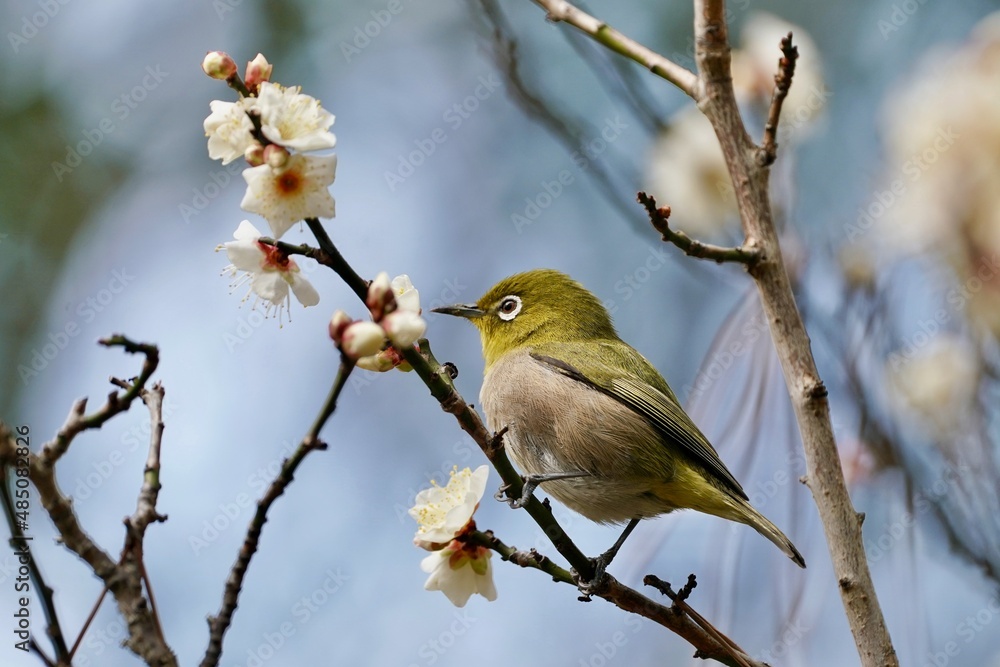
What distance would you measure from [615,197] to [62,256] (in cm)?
680

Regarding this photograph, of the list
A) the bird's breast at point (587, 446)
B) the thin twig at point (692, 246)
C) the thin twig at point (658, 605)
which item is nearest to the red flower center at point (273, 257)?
the thin twig at point (658, 605)

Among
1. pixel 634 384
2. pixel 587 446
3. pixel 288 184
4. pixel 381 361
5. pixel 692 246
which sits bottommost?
pixel 381 361

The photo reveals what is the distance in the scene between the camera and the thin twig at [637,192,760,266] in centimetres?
260

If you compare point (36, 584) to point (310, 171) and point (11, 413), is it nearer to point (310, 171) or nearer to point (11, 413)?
point (310, 171)

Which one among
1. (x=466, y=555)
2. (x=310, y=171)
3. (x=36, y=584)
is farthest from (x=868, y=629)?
(x=36, y=584)

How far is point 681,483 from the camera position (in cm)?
379

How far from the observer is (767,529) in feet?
11.3

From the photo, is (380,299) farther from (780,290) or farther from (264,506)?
(780,290)

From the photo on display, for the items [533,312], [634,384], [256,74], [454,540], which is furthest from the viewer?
[533,312]

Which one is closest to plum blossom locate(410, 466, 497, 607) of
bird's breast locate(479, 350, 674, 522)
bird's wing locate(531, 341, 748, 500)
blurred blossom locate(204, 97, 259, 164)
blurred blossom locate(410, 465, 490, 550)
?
blurred blossom locate(410, 465, 490, 550)

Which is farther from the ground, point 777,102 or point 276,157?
point 777,102

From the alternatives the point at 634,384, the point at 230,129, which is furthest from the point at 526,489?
the point at 634,384

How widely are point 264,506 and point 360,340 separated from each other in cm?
34

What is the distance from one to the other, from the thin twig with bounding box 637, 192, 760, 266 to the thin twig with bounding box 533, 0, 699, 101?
37 centimetres
